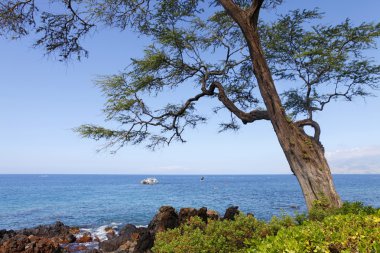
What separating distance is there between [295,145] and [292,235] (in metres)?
6.09

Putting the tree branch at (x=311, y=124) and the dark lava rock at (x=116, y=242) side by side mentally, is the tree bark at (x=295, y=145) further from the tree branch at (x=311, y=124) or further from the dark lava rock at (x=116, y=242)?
the dark lava rock at (x=116, y=242)

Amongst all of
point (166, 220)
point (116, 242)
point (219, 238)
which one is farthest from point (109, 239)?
point (219, 238)

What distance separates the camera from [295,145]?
1094 centimetres

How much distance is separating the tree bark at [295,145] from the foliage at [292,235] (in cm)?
222

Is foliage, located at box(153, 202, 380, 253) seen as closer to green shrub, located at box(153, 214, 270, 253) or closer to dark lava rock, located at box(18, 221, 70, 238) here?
green shrub, located at box(153, 214, 270, 253)

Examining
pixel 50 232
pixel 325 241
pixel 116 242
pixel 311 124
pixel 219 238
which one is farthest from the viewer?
pixel 50 232

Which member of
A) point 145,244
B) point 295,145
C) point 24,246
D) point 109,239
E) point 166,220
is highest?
point 295,145

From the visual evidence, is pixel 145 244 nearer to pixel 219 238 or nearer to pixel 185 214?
pixel 185 214

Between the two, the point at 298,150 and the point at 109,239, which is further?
the point at 109,239

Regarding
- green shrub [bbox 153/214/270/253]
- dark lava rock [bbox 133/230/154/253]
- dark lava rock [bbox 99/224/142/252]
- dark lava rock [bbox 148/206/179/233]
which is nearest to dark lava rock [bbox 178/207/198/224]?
dark lava rock [bbox 148/206/179/233]

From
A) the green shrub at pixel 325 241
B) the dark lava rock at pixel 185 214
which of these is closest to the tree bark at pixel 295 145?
the green shrub at pixel 325 241

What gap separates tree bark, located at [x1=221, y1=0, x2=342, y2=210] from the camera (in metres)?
10.7

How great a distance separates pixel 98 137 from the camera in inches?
593

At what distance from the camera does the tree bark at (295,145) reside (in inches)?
423
